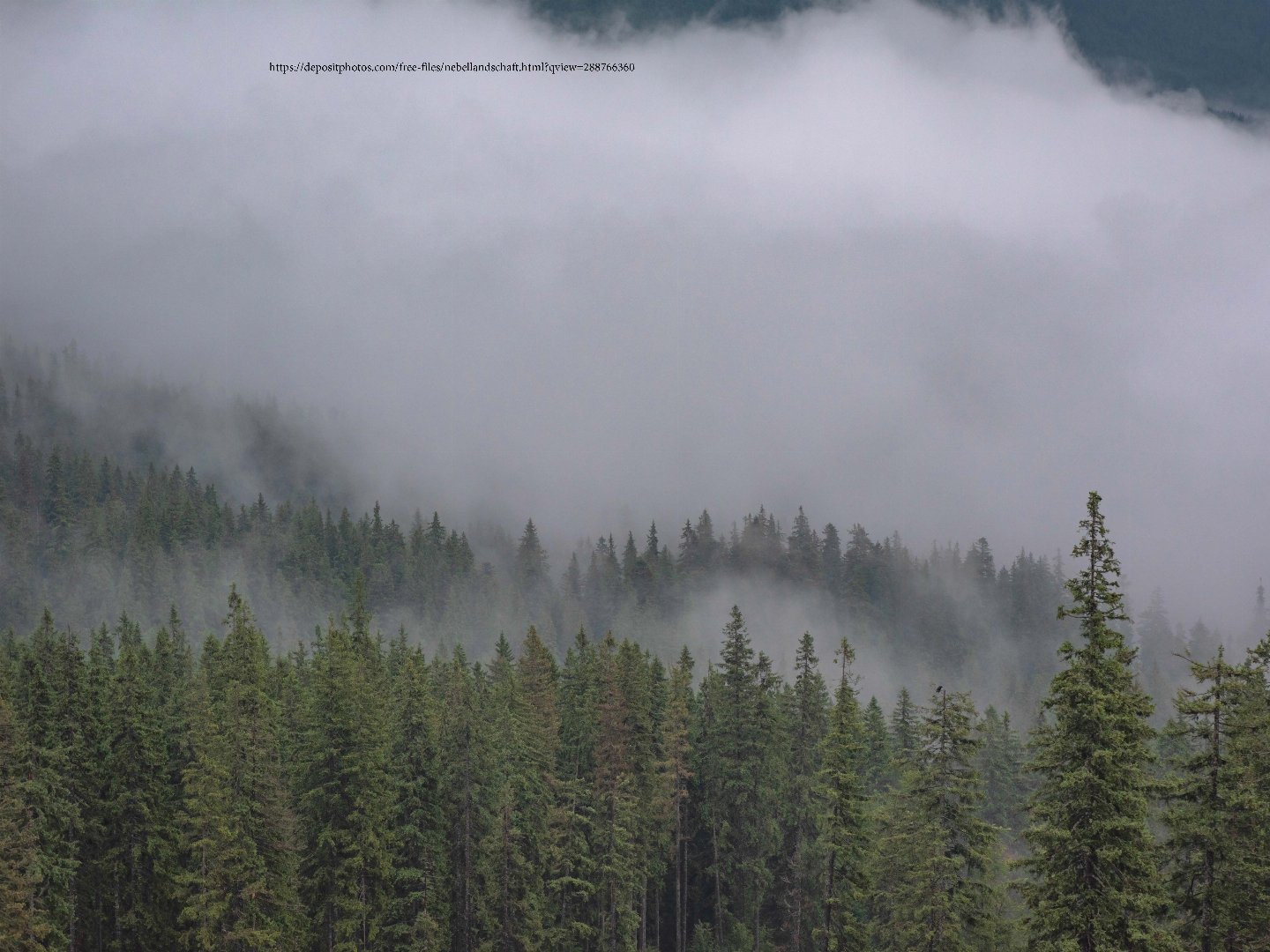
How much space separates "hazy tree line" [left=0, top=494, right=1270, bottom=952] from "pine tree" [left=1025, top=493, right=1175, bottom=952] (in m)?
0.09

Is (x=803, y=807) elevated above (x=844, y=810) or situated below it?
below

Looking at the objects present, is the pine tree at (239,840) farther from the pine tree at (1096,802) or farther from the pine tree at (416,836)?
the pine tree at (1096,802)

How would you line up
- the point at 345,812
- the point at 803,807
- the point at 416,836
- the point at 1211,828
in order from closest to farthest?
the point at 1211,828 → the point at 345,812 → the point at 416,836 → the point at 803,807

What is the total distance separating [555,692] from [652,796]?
11.1 meters

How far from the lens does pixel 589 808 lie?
58.5 metres

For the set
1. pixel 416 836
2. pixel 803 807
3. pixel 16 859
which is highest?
pixel 16 859

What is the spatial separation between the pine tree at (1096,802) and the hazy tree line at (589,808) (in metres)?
0.09

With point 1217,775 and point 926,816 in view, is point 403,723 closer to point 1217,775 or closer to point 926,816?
point 926,816

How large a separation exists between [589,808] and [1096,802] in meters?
34.5

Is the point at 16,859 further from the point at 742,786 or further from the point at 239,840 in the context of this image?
the point at 742,786

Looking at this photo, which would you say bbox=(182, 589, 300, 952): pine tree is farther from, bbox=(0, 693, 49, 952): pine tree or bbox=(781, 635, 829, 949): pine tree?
bbox=(781, 635, 829, 949): pine tree

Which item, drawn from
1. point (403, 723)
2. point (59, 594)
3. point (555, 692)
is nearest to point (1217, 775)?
point (403, 723)

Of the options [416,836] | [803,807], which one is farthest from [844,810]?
[416,836]

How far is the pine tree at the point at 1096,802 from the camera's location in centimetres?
2823
